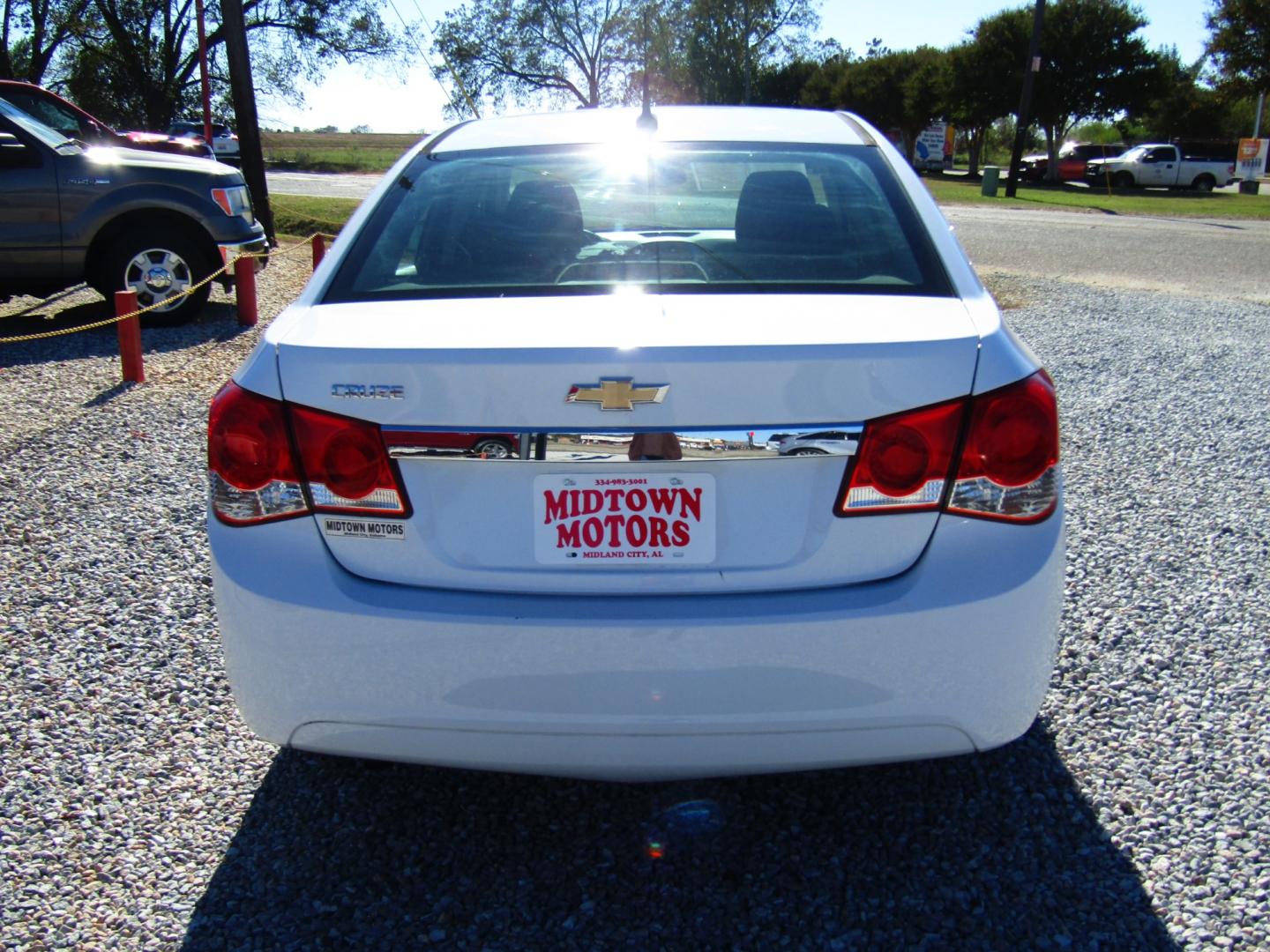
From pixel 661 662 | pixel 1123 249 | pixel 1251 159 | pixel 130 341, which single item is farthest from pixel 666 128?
pixel 1251 159

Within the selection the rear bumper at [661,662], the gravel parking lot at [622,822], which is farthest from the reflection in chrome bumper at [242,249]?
the rear bumper at [661,662]

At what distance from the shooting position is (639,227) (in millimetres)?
3348

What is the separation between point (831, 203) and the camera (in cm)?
295

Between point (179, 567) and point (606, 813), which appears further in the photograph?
point (179, 567)

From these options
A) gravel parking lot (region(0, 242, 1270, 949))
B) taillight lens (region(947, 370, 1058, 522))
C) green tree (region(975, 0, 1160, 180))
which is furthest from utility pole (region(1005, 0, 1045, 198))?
taillight lens (region(947, 370, 1058, 522))

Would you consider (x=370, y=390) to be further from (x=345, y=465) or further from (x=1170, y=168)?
(x=1170, y=168)

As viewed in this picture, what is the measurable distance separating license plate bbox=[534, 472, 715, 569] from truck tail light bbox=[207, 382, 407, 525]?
0.29 meters

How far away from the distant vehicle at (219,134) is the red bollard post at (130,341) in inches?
1085

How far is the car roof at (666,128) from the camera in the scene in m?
3.18

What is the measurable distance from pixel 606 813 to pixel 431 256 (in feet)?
4.65

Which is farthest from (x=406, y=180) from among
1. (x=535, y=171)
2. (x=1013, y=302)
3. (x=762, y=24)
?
(x=762, y=24)

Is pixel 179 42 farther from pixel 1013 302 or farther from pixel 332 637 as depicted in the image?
pixel 332 637

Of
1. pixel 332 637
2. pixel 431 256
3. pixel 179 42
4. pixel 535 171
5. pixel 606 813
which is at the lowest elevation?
pixel 606 813

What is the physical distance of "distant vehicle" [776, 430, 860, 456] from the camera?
80.4 inches
